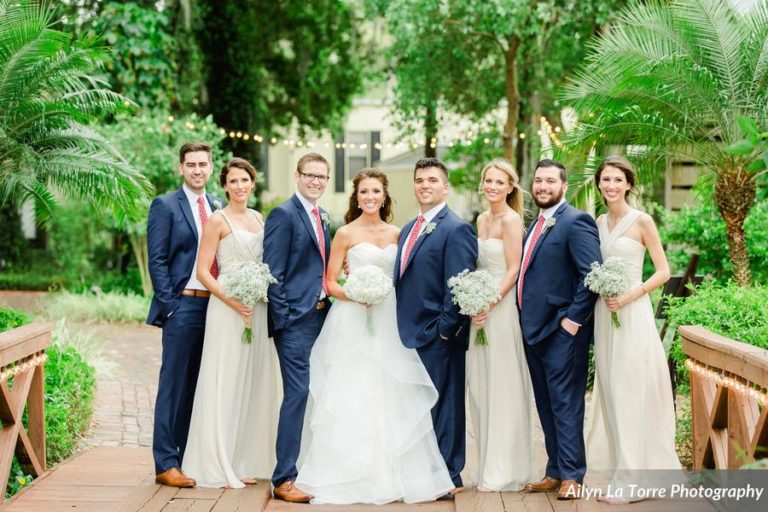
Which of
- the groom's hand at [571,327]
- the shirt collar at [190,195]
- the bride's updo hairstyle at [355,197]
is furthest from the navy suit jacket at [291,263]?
the groom's hand at [571,327]

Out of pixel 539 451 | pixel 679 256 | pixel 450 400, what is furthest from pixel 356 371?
pixel 679 256

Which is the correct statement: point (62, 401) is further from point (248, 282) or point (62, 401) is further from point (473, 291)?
point (473, 291)

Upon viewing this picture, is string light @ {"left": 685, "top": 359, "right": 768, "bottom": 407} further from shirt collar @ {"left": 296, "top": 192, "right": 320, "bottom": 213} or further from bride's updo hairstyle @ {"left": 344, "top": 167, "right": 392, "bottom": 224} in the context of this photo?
shirt collar @ {"left": 296, "top": 192, "right": 320, "bottom": 213}

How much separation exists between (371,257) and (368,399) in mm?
938

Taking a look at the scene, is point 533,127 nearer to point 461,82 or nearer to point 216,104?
point 461,82

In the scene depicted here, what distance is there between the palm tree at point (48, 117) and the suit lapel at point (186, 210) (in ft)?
8.03

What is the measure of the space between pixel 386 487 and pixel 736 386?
2.21m

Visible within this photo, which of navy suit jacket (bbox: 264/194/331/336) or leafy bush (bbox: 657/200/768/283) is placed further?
leafy bush (bbox: 657/200/768/283)

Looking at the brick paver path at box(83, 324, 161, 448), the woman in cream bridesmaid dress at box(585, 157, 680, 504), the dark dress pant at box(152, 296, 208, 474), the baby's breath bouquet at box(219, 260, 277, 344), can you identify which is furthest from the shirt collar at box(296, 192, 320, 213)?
the brick paver path at box(83, 324, 161, 448)

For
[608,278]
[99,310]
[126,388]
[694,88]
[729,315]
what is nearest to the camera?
[608,278]

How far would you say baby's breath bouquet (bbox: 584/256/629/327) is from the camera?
18.1 ft

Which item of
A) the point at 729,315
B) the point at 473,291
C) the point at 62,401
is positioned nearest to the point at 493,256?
the point at 473,291

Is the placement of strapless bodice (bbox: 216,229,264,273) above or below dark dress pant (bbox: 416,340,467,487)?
above

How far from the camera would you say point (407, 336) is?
5.85 metres
